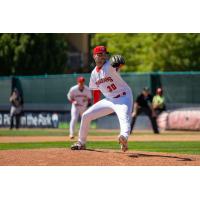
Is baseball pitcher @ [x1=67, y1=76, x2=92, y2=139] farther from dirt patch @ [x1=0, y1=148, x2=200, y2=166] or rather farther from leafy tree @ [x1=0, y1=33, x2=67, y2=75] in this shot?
leafy tree @ [x1=0, y1=33, x2=67, y2=75]

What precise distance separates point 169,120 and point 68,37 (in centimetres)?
2280

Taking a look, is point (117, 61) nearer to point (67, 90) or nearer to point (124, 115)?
point (124, 115)

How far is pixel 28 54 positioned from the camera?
40.9 meters

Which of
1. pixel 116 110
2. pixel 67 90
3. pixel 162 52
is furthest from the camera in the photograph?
pixel 162 52

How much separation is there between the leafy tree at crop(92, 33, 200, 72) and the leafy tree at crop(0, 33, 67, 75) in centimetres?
517

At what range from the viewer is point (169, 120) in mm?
26219

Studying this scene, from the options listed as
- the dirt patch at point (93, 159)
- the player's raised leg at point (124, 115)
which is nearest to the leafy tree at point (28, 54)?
the dirt patch at point (93, 159)

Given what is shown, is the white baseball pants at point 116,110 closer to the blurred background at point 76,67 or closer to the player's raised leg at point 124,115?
the player's raised leg at point 124,115

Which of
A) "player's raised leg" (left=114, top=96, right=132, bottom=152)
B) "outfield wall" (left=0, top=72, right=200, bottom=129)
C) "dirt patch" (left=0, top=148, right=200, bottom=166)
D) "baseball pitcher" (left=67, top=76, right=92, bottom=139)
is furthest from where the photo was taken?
"outfield wall" (left=0, top=72, right=200, bottom=129)

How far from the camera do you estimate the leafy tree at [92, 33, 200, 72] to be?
40.2 m

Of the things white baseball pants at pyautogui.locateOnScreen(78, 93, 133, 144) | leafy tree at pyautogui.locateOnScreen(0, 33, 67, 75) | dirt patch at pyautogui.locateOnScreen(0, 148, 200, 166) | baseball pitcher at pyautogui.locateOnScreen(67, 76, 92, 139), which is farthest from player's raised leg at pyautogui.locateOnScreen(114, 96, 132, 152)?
leafy tree at pyautogui.locateOnScreen(0, 33, 67, 75)

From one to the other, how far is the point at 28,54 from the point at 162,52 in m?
8.00

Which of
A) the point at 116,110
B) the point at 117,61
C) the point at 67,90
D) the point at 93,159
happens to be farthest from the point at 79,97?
the point at 67,90

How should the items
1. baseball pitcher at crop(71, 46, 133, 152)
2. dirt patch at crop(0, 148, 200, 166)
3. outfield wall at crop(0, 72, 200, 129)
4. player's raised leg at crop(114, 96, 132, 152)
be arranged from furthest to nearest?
outfield wall at crop(0, 72, 200, 129), baseball pitcher at crop(71, 46, 133, 152), player's raised leg at crop(114, 96, 132, 152), dirt patch at crop(0, 148, 200, 166)
